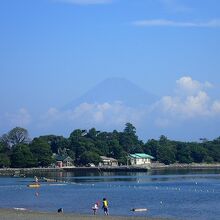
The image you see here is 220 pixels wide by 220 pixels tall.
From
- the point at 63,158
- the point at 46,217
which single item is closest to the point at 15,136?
the point at 63,158

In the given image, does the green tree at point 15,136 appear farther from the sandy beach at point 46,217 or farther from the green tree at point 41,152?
the sandy beach at point 46,217

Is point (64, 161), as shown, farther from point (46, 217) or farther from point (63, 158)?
point (46, 217)

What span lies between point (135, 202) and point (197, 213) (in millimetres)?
12318

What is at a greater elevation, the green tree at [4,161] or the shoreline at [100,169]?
the green tree at [4,161]

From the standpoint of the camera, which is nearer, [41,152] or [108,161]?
[41,152]

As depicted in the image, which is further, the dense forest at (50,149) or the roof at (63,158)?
the roof at (63,158)

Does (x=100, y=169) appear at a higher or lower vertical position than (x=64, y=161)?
lower

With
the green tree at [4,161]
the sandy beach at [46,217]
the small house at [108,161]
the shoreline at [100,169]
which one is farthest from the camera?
the small house at [108,161]

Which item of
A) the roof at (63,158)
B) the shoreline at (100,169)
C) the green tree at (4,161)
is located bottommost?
the shoreline at (100,169)

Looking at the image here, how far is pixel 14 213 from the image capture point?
159ft

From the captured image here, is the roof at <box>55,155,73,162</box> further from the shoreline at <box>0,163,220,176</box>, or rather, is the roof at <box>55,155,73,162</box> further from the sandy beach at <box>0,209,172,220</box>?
the sandy beach at <box>0,209,172,220</box>

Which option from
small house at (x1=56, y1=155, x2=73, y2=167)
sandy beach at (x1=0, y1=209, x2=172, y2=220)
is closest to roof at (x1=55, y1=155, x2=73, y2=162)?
small house at (x1=56, y1=155, x2=73, y2=167)

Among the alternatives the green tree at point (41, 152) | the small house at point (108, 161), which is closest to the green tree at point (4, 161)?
the green tree at point (41, 152)

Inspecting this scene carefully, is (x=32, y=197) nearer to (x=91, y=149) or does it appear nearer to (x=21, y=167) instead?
(x=21, y=167)
